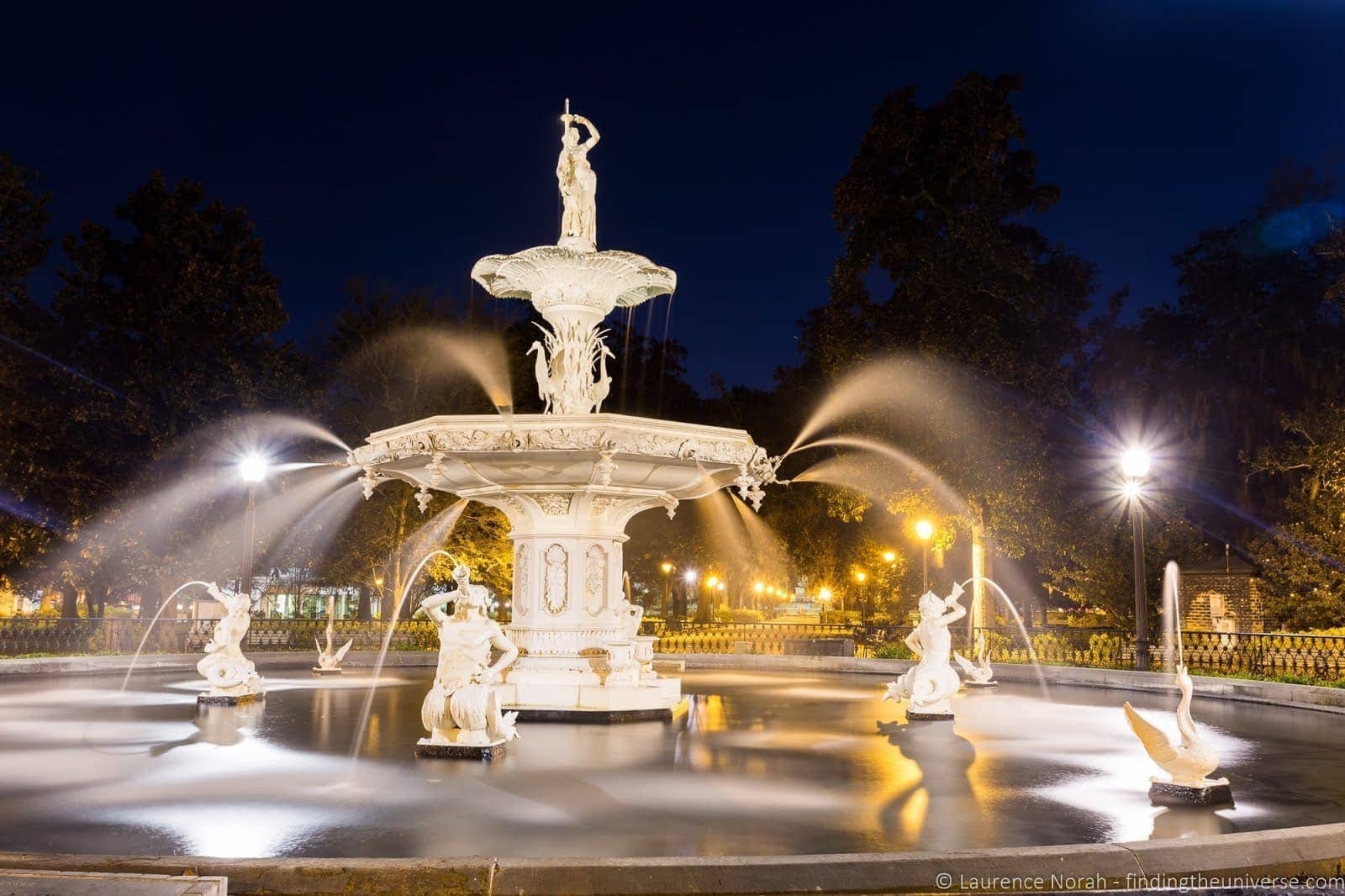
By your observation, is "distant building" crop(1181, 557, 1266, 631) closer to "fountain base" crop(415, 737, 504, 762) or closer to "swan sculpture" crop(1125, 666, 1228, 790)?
"swan sculpture" crop(1125, 666, 1228, 790)

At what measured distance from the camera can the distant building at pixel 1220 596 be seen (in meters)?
34.7

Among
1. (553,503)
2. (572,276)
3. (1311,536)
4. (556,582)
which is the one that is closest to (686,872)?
(556,582)

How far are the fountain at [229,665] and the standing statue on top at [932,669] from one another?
8625 mm

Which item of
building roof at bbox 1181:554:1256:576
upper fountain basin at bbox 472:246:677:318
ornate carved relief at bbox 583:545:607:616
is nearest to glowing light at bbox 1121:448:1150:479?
upper fountain basin at bbox 472:246:677:318

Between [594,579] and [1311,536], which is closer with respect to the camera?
[594,579]

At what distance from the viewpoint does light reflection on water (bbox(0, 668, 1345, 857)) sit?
6.68 m

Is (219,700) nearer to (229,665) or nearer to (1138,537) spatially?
(229,665)

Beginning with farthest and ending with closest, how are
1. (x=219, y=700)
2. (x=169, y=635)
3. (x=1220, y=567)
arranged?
(x=1220, y=567)
(x=169, y=635)
(x=219, y=700)

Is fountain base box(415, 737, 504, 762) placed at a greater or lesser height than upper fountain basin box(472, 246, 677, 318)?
lesser

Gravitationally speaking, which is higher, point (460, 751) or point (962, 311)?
point (962, 311)

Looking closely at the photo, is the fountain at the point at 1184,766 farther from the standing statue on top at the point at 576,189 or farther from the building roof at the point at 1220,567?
the building roof at the point at 1220,567

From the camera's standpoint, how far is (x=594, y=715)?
13266mm

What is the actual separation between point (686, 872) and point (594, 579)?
32.1 ft

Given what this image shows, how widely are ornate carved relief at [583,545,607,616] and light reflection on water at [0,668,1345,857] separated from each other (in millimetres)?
2056
